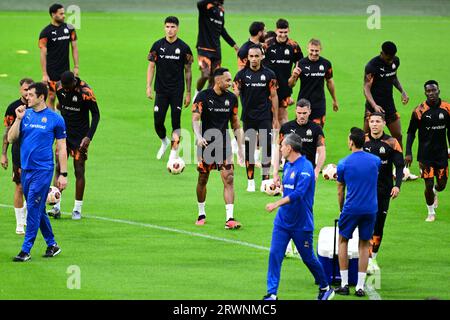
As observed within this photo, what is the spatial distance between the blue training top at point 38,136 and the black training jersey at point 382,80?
859 centimetres

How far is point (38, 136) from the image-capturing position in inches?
747

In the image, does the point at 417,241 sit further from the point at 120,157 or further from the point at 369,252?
the point at 120,157

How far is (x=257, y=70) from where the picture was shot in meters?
23.9

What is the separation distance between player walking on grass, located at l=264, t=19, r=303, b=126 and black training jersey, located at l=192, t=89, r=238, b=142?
4.71 m

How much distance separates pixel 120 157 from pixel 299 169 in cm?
1163

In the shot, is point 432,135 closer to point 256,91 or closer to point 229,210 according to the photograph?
point 256,91

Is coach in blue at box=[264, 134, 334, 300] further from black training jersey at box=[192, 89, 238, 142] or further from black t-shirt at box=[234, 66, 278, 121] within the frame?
black t-shirt at box=[234, 66, 278, 121]

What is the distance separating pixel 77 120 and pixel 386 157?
5.97 metres

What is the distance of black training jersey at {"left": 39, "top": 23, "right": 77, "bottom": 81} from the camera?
1094 inches

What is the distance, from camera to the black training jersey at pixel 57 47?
1094 inches

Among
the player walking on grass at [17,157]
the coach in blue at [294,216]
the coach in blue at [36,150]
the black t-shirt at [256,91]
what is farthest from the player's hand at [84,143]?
the coach in blue at [294,216]

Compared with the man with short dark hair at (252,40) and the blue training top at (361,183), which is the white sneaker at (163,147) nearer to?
the man with short dark hair at (252,40)

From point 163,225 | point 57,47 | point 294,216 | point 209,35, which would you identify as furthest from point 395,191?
point 209,35

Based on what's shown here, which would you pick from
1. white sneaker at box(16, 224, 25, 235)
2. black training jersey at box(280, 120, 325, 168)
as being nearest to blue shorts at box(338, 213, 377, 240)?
black training jersey at box(280, 120, 325, 168)
